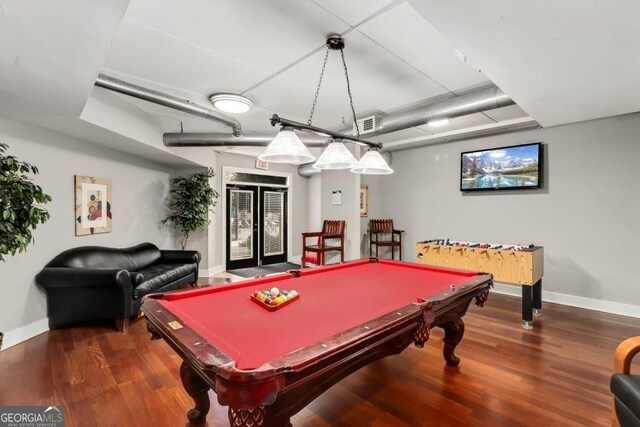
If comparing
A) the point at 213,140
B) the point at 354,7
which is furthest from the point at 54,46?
the point at 213,140

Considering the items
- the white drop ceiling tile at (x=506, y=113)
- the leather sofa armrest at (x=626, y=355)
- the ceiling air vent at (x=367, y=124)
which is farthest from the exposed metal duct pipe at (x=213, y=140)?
the leather sofa armrest at (x=626, y=355)

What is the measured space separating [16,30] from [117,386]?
2395mm

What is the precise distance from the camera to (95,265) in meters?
3.71

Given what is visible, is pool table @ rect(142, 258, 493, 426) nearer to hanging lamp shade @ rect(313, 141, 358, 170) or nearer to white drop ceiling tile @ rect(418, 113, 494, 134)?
hanging lamp shade @ rect(313, 141, 358, 170)

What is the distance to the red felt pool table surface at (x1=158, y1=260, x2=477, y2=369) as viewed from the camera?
4.30 ft

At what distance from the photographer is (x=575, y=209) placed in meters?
4.11

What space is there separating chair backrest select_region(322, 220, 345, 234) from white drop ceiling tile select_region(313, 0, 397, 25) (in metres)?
4.11

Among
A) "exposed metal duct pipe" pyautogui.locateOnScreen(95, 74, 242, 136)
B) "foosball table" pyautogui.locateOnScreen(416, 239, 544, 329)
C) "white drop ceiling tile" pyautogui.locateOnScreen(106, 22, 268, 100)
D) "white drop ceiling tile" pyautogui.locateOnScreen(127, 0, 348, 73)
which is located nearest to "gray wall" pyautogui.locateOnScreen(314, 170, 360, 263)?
Result: "foosball table" pyautogui.locateOnScreen(416, 239, 544, 329)

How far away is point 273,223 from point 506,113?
5.26 metres

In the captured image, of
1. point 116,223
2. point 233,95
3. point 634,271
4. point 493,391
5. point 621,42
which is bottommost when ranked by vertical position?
point 493,391

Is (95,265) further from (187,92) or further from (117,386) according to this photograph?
(187,92)

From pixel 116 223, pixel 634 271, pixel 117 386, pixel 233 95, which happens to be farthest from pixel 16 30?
pixel 634 271

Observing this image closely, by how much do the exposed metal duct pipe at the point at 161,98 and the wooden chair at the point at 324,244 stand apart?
2.63 meters

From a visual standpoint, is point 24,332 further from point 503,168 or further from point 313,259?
point 503,168
